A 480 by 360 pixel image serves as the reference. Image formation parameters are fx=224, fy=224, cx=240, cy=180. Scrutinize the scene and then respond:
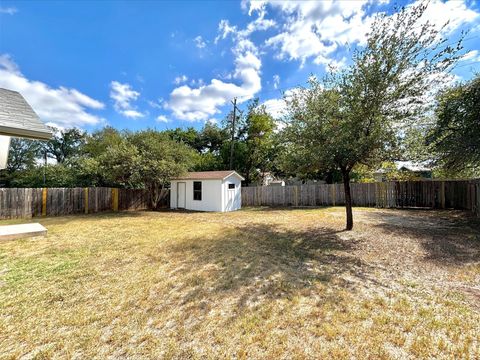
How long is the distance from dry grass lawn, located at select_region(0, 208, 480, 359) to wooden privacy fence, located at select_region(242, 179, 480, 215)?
784 centimetres

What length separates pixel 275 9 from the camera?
356 inches

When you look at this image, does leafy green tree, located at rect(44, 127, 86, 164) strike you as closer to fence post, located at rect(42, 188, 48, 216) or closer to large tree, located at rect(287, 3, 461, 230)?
fence post, located at rect(42, 188, 48, 216)

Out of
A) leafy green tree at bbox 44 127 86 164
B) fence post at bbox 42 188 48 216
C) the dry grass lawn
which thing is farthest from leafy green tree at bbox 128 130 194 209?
leafy green tree at bbox 44 127 86 164

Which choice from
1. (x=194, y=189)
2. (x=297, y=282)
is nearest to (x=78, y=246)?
(x=297, y=282)

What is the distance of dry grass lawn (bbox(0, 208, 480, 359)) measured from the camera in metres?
2.23

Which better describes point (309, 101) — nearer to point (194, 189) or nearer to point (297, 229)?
point (297, 229)

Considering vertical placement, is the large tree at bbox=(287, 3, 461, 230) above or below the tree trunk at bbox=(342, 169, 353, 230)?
above

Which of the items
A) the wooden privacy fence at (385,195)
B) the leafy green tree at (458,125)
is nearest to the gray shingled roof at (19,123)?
the leafy green tree at (458,125)

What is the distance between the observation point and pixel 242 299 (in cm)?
316

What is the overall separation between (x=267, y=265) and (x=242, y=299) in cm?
139

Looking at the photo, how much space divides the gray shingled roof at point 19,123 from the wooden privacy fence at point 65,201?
384 inches

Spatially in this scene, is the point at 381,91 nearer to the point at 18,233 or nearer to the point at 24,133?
the point at 24,133

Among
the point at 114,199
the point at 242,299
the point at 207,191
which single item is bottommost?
the point at 242,299

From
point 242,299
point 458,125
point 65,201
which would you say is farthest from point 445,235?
point 65,201
